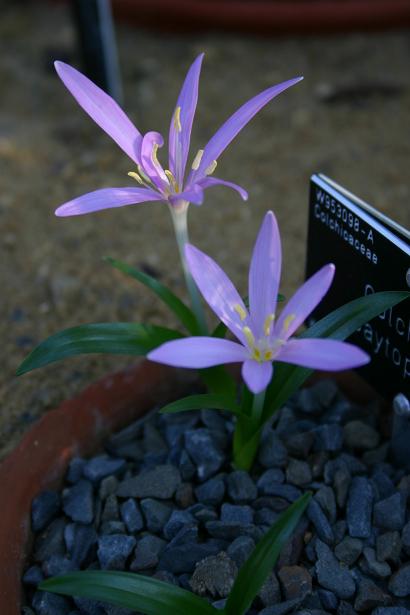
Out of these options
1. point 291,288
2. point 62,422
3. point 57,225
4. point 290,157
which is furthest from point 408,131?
point 62,422

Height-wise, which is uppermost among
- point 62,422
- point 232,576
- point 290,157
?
point 290,157

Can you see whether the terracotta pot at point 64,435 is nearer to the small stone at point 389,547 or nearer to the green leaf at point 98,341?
the green leaf at point 98,341

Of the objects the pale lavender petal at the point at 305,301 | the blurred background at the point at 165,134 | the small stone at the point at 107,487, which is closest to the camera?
the pale lavender petal at the point at 305,301

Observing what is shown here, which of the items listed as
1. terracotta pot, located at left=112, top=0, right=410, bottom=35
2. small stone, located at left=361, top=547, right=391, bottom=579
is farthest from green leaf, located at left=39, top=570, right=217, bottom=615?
terracotta pot, located at left=112, top=0, right=410, bottom=35

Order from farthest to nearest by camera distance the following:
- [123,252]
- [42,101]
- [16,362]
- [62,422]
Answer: [42,101]
[123,252]
[16,362]
[62,422]

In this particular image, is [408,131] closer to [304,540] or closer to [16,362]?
[16,362]

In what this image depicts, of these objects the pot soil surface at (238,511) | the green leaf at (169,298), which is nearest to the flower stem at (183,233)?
the green leaf at (169,298)
